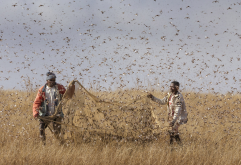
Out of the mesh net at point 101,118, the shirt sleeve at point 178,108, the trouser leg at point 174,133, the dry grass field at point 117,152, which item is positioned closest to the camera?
the dry grass field at point 117,152

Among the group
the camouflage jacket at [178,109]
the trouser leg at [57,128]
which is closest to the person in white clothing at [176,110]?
the camouflage jacket at [178,109]

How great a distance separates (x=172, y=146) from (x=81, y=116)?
2.56 metres

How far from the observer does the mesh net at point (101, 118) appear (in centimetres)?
622

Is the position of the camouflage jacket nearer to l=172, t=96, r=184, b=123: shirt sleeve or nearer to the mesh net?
l=172, t=96, r=184, b=123: shirt sleeve

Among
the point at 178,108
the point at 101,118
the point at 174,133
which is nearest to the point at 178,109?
the point at 178,108

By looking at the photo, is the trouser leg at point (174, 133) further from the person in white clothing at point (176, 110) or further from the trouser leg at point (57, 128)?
the trouser leg at point (57, 128)

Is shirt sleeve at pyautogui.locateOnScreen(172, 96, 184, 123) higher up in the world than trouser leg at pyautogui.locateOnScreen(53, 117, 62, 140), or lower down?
higher up

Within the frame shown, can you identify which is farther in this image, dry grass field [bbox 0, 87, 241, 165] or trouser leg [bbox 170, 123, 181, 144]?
trouser leg [bbox 170, 123, 181, 144]

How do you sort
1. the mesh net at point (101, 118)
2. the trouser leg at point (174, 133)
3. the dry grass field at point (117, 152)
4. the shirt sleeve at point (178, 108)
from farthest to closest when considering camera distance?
the mesh net at point (101, 118)
the trouser leg at point (174, 133)
the shirt sleeve at point (178, 108)
the dry grass field at point (117, 152)

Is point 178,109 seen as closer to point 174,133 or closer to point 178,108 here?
point 178,108

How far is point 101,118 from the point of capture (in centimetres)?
646

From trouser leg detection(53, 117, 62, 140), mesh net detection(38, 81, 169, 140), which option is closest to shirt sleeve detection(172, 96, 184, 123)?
mesh net detection(38, 81, 169, 140)

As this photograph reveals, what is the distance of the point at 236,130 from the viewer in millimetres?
9258

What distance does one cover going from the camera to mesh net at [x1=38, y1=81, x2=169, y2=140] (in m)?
6.22
